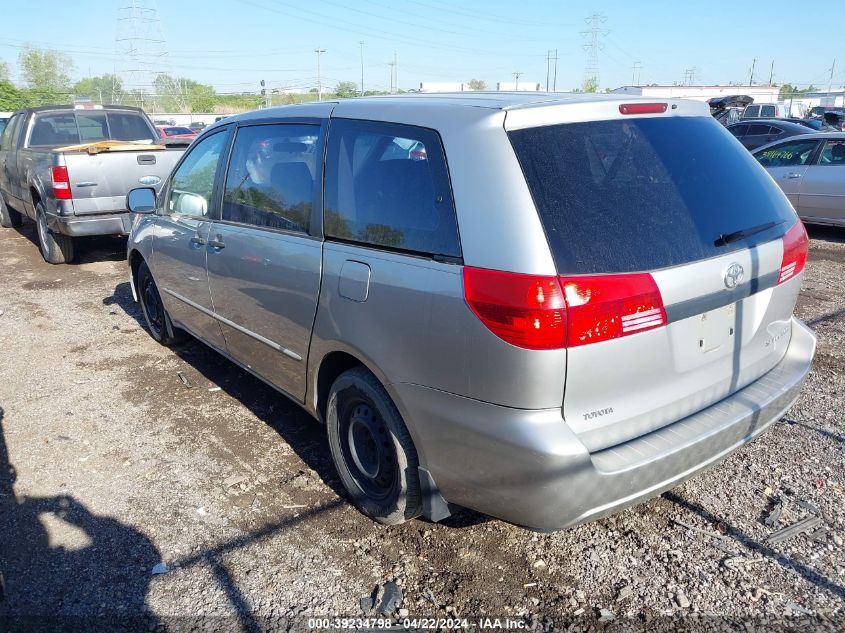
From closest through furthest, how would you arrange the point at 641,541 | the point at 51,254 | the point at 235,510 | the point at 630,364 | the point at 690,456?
1. the point at 630,364
2. the point at 690,456
3. the point at 641,541
4. the point at 235,510
5. the point at 51,254

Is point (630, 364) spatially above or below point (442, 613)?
above

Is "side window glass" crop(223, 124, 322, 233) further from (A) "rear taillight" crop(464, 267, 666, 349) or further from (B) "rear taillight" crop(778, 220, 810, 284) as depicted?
(B) "rear taillight" crop(778, 220, 810, 284)

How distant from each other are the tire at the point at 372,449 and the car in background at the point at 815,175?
8.44m

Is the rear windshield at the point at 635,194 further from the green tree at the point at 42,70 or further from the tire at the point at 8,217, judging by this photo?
the green tree at the point at 42,70

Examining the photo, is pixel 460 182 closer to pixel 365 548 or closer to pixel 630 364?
pixel 630 364

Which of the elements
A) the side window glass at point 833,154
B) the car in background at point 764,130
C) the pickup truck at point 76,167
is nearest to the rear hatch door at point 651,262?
the pickup truck at point 76,167

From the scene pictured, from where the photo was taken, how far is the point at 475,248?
2.33 metres

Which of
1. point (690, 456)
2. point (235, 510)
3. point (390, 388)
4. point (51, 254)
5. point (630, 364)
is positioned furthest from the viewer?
point (51, 254)

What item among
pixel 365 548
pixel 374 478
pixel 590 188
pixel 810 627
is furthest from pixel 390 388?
pixel 810 627

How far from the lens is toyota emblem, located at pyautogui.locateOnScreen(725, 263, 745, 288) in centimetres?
252

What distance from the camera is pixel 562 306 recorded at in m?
2.17

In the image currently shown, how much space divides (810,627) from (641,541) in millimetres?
699

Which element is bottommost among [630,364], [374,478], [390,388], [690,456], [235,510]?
[235,510]

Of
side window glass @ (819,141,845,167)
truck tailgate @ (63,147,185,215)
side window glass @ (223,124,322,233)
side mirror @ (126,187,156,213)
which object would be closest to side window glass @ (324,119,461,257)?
side window glass @ (223,124,322,233)
